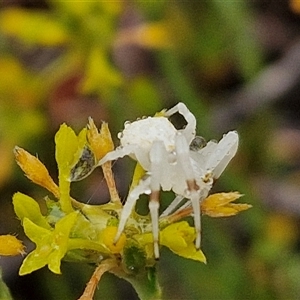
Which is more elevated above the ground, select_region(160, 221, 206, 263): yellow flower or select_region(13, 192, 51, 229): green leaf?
select_region(13, 192, 51, 229): green leaf

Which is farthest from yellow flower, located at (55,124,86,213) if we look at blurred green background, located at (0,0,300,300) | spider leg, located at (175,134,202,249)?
blurred green background, located at (0,0,300,300)

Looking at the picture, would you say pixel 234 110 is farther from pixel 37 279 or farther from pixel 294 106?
pixel 37 279

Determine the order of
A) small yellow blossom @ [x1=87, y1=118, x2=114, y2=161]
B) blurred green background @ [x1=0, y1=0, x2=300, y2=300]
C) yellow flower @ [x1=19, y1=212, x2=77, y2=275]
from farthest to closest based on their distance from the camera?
1. blurred green background @ [x1=0, y1=0, x2=300, y2=300]
2. small yellow blossom @ [x1=87, y1=118, x2=114, y2=161]
3. yellow flower @ [x1=19, y1=212, x2=77, y2=275]

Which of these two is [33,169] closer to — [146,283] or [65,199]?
→ [65,199]

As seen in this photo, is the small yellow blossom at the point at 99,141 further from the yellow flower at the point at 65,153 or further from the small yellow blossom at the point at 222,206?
the small yellow blossom at the point at 222,206

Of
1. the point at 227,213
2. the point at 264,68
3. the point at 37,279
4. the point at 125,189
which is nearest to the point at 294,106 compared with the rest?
the point at 264,68

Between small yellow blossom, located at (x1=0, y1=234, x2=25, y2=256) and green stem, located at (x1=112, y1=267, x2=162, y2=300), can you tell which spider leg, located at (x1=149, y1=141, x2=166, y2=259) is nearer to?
green stem, located at (x1=112, y1=267, x2=162, y2=300)

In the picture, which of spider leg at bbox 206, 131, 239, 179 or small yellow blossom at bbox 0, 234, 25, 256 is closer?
small yellow blossom at bbox 0, 234, 25, 256

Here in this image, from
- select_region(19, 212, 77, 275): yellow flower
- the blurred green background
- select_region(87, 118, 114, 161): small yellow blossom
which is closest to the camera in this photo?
select_region(19, 212, 77, 275): yellow flower
